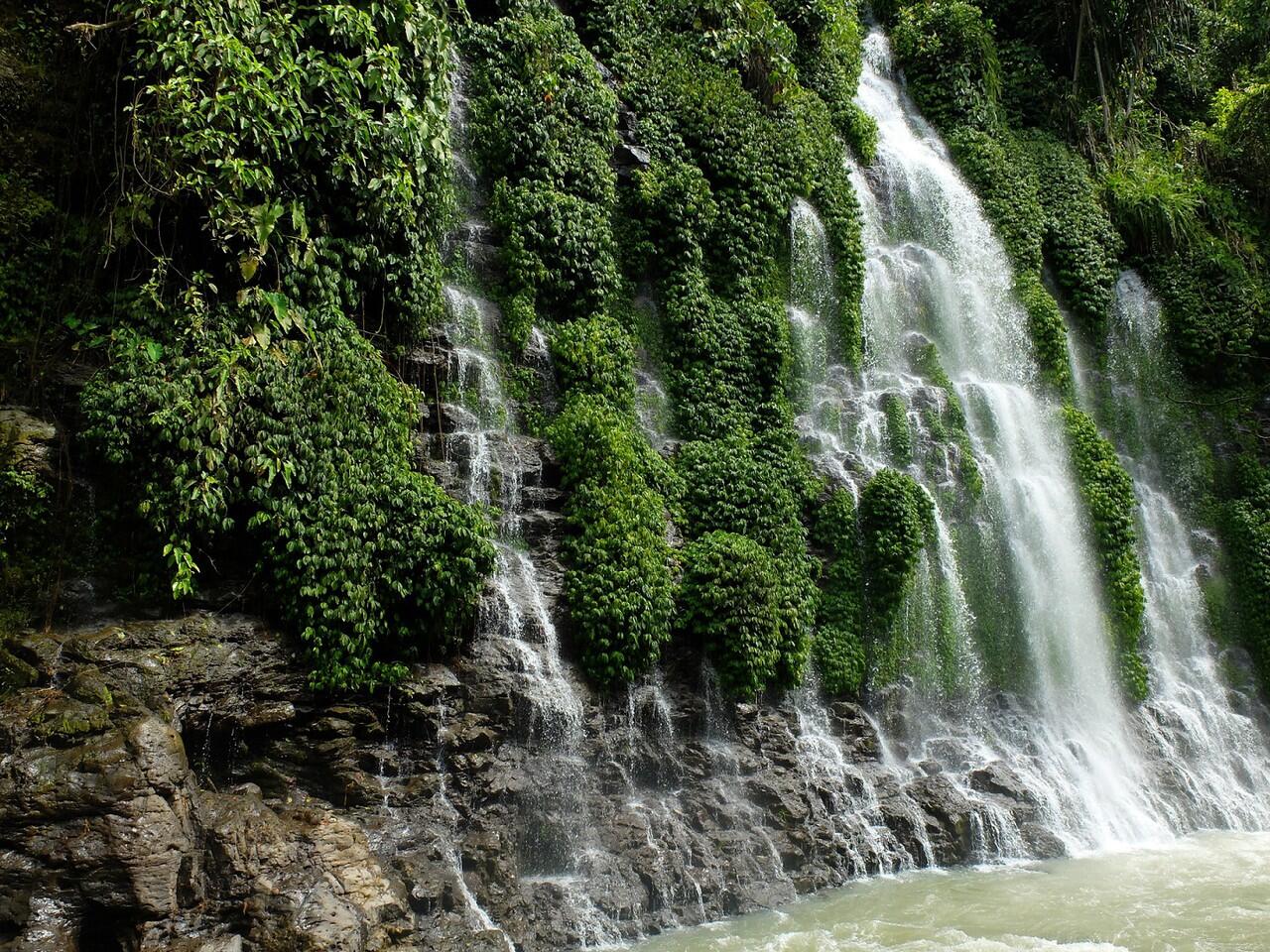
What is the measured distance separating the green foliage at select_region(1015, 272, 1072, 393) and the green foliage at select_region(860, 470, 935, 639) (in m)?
5.77

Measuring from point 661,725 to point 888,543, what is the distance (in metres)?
4.41

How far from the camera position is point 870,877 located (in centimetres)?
995

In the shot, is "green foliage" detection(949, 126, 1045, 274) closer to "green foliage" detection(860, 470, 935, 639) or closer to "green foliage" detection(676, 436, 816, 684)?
"green foliage" detection(860, 470, 935, 639)

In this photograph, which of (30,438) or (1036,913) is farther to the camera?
(1036,913)

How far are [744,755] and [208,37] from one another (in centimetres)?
934

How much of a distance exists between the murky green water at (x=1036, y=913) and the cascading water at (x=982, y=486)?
109cm

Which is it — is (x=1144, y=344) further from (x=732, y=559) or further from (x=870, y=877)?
(x=870, y=877)

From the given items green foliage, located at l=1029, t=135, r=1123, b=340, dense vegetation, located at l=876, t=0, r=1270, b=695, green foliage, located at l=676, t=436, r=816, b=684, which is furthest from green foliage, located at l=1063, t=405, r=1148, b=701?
green foliage, located at l=676, t=436, r=816, b=684

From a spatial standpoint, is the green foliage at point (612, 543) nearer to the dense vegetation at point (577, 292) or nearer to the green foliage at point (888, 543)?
the dense vegetation at point (577, 292)

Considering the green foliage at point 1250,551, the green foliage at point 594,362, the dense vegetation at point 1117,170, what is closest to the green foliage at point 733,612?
the green foliage at point 594,362

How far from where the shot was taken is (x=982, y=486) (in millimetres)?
14250

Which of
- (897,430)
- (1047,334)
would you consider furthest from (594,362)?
(1047,334)

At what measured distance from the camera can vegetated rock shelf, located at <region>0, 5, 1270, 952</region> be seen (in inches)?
256

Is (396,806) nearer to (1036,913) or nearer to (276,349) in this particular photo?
(276,349)
